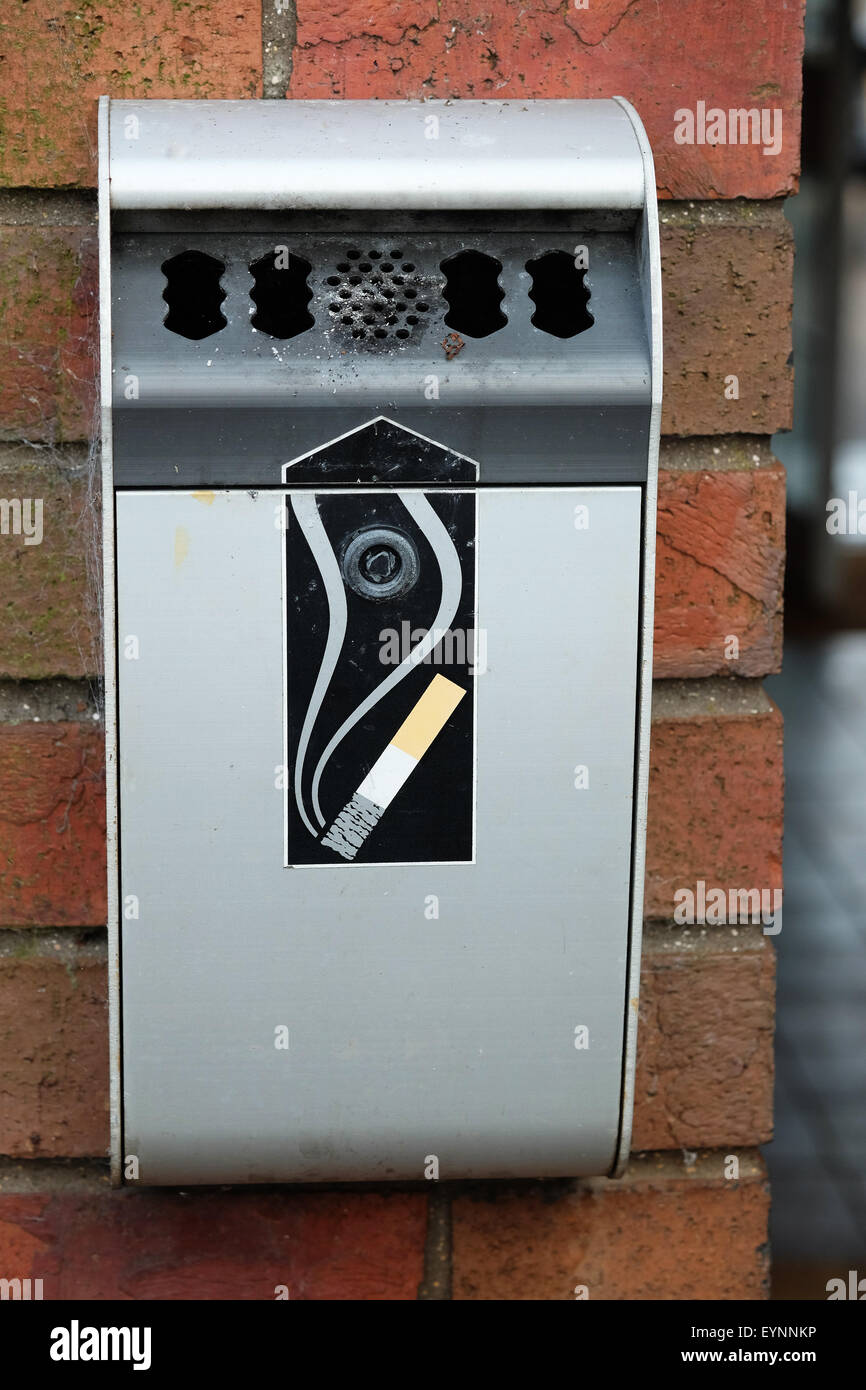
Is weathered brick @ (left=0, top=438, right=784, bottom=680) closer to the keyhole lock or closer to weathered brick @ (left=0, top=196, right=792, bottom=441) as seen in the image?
weathered brick @ (left=0, top=196, right=792, bottom=441)

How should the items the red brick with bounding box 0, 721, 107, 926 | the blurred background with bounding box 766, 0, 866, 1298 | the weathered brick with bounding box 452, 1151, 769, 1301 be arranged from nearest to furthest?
the red brick with bounding box 0, 721, 107, 926
the weathered brick with bounding box 452, 1151, 769, 1301
the blurred background with bounding box 766, 0, 866, 1298

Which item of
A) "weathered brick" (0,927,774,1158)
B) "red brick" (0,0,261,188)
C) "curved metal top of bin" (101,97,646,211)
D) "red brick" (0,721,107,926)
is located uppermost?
"red brick" (0,0,261,188)

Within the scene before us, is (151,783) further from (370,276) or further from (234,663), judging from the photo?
(370,276)

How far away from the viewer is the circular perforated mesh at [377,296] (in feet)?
3.77

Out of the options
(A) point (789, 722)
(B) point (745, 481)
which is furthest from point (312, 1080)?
(A) point (789, 722)

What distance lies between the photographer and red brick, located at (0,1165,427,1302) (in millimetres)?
1469

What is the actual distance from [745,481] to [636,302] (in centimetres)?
30

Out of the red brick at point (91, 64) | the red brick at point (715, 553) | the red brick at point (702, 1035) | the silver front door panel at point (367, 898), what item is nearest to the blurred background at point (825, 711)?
the red brick at point (715, 553)

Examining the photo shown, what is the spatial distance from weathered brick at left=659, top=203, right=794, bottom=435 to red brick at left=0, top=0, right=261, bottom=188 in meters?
0.41

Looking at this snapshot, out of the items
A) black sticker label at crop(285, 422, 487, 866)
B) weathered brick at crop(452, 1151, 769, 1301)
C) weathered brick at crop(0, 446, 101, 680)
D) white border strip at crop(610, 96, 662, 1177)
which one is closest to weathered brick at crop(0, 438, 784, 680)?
weathered brick at crop(0, 446, 101, 680)

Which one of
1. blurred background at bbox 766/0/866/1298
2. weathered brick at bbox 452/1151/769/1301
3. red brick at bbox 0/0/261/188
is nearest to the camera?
red brick at bbox 0/0/261/188

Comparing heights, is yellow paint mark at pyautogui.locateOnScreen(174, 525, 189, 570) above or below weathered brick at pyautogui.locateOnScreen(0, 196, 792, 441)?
below

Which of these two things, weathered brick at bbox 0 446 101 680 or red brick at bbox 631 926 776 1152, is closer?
weathered brick at bbox 0 446 101 680

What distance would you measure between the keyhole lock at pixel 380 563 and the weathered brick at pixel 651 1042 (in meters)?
0.50
